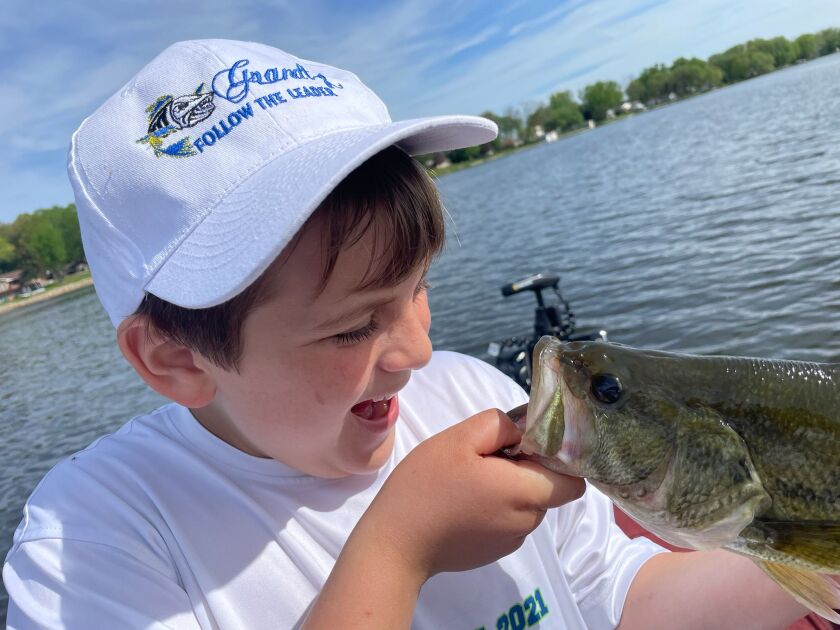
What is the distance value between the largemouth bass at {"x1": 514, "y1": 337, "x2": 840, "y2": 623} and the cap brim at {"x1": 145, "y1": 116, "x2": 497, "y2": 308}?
2.11 ft

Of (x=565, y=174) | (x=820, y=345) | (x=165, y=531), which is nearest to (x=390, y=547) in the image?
(x=165, y=531)

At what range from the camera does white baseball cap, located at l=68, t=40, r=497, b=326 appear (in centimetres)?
136

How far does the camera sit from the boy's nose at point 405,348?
5.18 feet

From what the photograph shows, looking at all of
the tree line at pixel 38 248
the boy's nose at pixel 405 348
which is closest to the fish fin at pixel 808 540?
the boy's nose at pixel 405 348

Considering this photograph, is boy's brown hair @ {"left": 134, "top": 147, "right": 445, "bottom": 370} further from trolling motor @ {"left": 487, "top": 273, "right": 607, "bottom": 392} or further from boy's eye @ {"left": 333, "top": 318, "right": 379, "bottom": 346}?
trolling motor @ {"left": 487, "top": 273, "right": 607, "bottom": 392}

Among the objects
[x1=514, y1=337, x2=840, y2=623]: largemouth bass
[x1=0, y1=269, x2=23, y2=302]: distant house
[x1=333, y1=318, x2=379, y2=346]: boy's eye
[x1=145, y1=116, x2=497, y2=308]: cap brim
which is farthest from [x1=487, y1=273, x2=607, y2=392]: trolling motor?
[x1=0, y1=269, x2=23, y2=302]: distant house

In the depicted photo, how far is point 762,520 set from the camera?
149 cm

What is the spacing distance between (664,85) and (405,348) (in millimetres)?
122690

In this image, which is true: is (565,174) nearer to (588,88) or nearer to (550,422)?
(550,422)

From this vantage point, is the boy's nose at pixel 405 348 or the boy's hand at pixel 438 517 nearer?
the boy's hand at pixel 438 517

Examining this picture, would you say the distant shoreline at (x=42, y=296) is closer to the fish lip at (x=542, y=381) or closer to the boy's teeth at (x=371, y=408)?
the boy's teeth at (x=371, y=408)

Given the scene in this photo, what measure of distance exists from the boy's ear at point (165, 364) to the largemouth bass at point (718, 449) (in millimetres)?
845

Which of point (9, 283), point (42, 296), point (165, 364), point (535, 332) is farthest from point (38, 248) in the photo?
point (165, 364)

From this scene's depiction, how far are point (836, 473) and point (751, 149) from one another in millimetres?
24715
